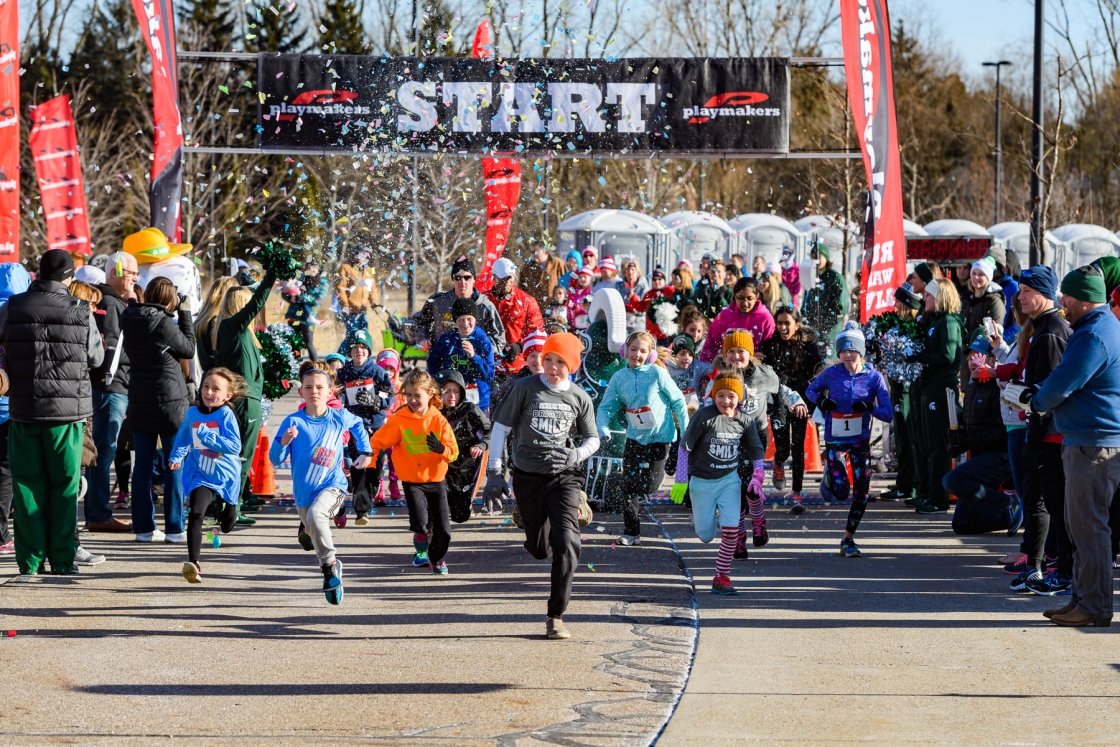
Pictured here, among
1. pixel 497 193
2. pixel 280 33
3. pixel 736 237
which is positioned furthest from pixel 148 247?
pixel 280 33

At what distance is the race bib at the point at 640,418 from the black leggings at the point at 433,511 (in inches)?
62.0

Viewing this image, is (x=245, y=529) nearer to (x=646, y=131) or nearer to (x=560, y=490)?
(x=560, y=490)

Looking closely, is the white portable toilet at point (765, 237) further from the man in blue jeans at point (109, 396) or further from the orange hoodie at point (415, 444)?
the orange hoodie at point (415, 444)

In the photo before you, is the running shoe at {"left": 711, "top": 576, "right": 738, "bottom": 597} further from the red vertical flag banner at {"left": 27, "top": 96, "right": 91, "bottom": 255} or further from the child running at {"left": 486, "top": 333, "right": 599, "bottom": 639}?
the red vertical flag banner at {"left": 27, "top": 96, "right": 91, "bottom": 255}

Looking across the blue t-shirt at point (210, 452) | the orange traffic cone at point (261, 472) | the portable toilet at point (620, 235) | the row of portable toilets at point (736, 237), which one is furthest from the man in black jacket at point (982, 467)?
the portable toilet at point (620, 235)

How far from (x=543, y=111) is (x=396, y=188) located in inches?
464

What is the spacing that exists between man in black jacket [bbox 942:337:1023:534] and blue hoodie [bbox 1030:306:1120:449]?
8.62 feet

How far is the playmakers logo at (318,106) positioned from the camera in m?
17.0

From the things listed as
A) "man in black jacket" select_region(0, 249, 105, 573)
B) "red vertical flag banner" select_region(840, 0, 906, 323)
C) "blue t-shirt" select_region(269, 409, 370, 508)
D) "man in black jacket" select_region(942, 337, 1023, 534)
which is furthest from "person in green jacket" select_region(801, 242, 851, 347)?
"man in black jacket" select_region(0, 249, 105, 573)

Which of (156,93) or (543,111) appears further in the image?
(543,111)

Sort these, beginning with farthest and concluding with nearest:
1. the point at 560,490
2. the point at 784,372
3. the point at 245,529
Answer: the point at 784,372, the point at 245,529, the point at 560,490

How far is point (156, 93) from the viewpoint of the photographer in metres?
14.5

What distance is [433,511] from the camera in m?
9.12

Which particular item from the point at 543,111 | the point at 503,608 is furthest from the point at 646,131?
the point at 503,608
